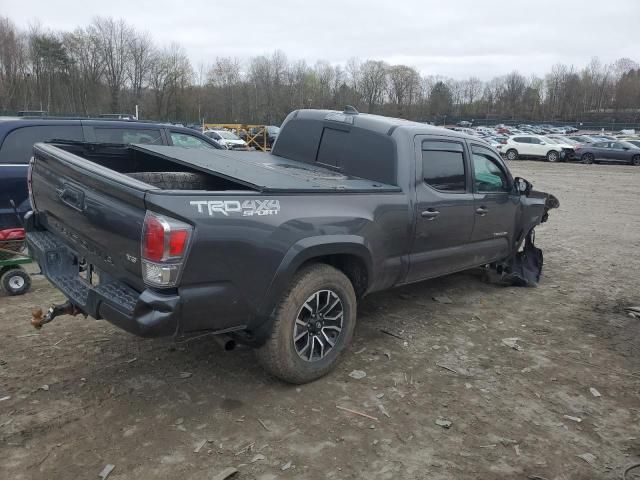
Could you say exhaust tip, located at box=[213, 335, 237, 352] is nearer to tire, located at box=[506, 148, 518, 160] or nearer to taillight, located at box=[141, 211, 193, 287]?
taillight, located at box=[141, 211, 193, 287]

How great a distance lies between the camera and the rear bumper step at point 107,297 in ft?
9.50

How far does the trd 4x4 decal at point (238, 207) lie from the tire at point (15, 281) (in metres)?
3.47

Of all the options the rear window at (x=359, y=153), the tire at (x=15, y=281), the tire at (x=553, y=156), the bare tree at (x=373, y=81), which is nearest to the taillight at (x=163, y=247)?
the rear window at (x=359, y=153)

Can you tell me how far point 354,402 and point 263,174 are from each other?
1.75m

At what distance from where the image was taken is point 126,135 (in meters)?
7.33

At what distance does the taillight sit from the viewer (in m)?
2.81

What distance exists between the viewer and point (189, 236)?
2.87 m

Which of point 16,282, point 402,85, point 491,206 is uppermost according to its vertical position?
point 402,85

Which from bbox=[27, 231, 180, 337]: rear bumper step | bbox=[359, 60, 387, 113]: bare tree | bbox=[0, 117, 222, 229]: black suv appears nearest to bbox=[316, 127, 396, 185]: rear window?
bbox=[27, 231, 180, 337]: rear bumper step

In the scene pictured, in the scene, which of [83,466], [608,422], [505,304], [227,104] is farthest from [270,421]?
[227,104]

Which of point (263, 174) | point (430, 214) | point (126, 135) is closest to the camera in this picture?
point (263, 174)

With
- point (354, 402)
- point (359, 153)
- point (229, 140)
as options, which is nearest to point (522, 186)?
point (359, 153)

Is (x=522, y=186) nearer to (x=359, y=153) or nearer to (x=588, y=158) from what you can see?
(x=359, y=153)

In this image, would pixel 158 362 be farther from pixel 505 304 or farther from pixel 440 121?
pixel 440 121
